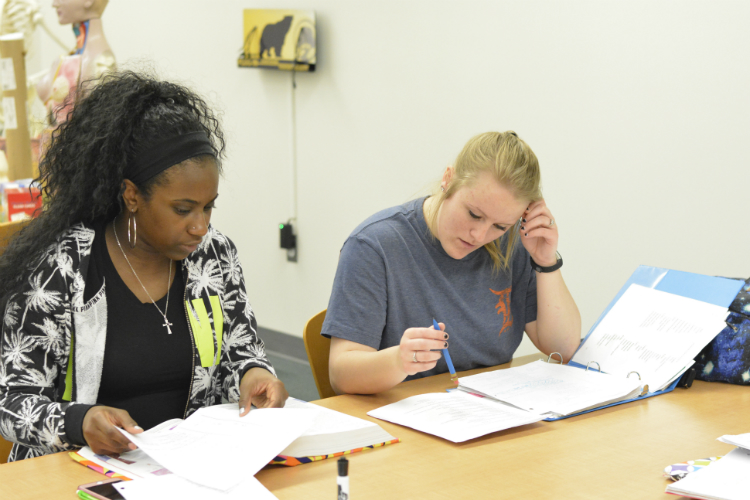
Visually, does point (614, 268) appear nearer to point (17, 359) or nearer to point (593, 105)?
point (593, 105)

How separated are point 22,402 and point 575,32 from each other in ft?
7.31

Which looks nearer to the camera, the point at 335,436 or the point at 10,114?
the point at 335,436

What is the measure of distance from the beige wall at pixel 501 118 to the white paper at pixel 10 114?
129 centimetres

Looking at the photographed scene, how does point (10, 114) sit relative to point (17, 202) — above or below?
above

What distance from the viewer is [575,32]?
2723 mm

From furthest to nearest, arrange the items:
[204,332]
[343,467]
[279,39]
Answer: [279,39], [204,332], [343,467]

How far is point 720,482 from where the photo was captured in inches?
42.5

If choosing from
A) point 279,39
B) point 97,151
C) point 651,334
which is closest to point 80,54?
point 279,39

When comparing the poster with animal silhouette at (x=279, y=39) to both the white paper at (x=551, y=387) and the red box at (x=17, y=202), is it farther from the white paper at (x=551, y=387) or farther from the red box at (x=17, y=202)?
the white paper at (x=551, y=387)

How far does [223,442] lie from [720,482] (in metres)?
0.73

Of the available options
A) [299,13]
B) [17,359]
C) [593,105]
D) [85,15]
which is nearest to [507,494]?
[17,359]

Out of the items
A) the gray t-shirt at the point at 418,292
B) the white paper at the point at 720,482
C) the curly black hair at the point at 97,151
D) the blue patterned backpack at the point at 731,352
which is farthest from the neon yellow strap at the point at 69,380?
the blue patterned backpack at the point at 731,352

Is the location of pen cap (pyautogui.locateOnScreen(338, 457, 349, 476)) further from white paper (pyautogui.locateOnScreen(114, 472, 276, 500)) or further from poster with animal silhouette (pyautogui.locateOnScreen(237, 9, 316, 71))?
poster with animal silhouette (pyautogui.locateOnScreen(237, 9, 316, 71))

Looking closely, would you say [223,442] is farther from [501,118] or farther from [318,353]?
[501,118]
